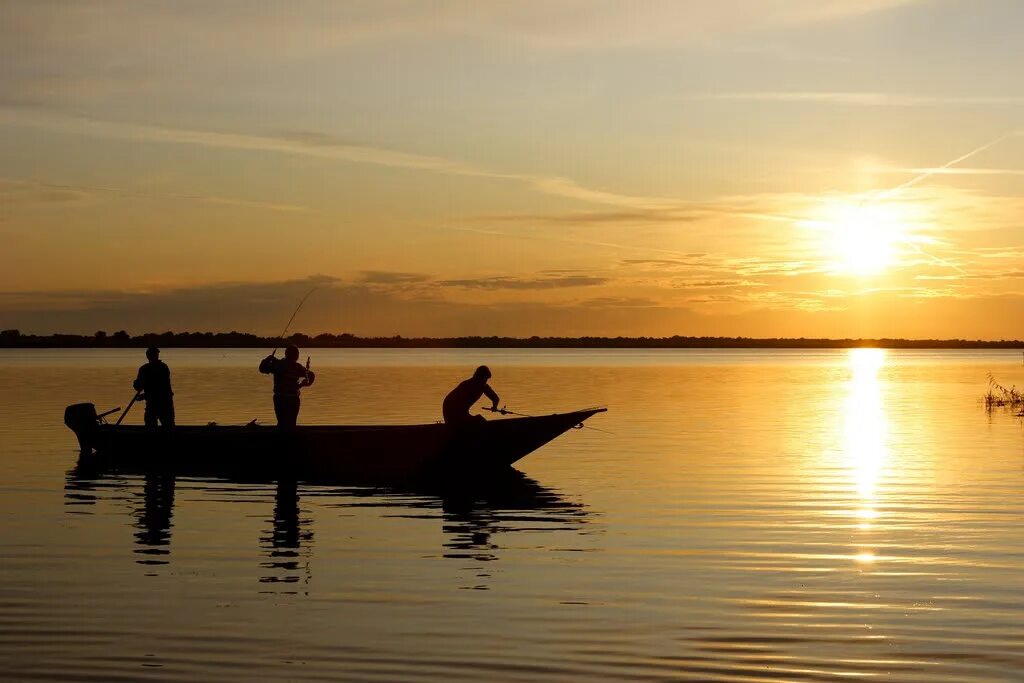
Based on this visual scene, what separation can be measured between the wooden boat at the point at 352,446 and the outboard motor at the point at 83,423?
1.42 m

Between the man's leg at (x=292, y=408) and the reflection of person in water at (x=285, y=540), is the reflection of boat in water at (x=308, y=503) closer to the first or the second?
the reflection of person in water at (x=285, y=540)

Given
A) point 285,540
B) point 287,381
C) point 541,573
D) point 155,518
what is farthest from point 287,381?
point 541,573

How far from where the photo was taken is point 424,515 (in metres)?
20.1

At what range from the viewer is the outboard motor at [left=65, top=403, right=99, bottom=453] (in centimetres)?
2798

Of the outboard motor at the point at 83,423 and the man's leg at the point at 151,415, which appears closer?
the man's leg at the point at 151,415

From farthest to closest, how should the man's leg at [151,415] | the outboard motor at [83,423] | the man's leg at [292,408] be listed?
the outboard motor at [83,423]
the man's leg at [151,415]
the man's leg at [292,408]

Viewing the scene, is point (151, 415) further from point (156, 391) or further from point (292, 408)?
point (292, 408)

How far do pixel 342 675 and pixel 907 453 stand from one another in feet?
78.6

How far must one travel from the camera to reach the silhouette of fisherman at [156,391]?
26453mm

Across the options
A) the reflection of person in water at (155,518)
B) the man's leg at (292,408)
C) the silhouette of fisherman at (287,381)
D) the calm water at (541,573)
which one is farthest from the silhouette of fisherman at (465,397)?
the reflection of person in water at (155,518)

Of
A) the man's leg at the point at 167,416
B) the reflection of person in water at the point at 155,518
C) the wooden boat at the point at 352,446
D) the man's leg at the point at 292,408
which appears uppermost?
the man's leg at the point at 292,408

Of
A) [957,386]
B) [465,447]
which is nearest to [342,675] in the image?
[465,447]

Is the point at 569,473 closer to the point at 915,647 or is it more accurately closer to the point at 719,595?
the point at 719,595

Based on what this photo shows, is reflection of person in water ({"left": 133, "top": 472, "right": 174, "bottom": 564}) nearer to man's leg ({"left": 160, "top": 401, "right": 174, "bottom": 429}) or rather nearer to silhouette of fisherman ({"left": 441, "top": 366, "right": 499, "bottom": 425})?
man's leg ({"left": 160, "top": 401, "right": 174, "bottom": 429})
